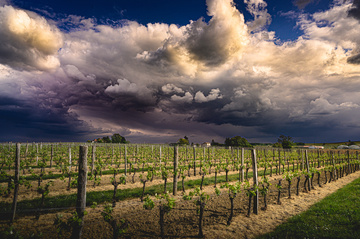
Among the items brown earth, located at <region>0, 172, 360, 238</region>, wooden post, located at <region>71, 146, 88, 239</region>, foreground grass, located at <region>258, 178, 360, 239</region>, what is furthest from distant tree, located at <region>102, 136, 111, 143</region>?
foreground grass, located at <region>258, 178, 360, 239</region>

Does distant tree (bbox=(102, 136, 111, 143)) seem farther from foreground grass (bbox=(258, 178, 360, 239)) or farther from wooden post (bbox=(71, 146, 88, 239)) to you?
foreground grass (bbox=(258, 178, 360, 239))

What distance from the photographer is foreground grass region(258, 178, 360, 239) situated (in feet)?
20.7

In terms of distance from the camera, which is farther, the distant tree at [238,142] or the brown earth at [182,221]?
the distant tree at [238,142]

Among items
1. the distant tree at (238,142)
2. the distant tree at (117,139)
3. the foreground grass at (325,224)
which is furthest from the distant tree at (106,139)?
the foreground grass at (325,224)

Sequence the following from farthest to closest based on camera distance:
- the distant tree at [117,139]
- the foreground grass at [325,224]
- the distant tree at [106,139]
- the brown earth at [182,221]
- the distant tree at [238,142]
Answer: the distant tree at [117,139] < the distant tree at [106,139] < the distant tree at [238,142] < the brown earth at [182,221] < the foreground grass at [325,224]

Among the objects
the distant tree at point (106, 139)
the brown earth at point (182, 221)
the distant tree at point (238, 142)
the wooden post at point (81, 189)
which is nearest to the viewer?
the wooden post at point (81, 189)

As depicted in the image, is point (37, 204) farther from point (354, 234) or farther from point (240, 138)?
point (240, 138)

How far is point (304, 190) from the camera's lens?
13.3m

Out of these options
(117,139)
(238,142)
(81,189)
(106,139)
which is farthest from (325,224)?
(117,139)

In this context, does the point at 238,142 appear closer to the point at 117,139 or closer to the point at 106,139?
the point at 117,139

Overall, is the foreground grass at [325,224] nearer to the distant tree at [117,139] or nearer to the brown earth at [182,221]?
the brown earth at [182,221]

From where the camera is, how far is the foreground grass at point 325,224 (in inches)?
248

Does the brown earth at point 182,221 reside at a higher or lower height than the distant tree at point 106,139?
lower

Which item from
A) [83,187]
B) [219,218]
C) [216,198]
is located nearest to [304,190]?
[216,198]
